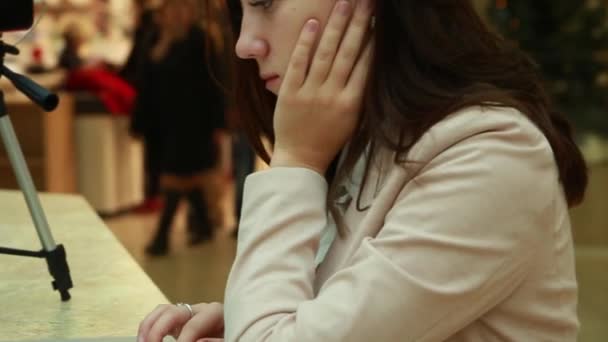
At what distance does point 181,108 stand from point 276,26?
6011 millimetres

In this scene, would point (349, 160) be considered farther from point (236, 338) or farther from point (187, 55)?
point (187, 55)

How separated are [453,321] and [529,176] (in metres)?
0.17

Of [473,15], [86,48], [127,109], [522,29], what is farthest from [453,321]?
[86,48]

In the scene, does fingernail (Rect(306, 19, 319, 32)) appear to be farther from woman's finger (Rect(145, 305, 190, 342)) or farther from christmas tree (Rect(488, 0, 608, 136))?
christmas tree (Rect(488, 0, 608, 136))

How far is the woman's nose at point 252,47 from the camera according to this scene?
1.34 metres

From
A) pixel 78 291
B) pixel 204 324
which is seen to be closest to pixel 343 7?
pixel 204 324

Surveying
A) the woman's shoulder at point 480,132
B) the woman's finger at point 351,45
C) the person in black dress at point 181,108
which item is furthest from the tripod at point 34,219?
the person in black dress at point 181,108

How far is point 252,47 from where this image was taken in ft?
4.41

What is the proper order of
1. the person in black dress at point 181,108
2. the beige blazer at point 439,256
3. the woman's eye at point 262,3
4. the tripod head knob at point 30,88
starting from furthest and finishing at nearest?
1. the person in black dress at point 181,108
2. the tripod head knob at point 30,88
3. the woman's eye at point 262,3
4. the beige blazer at point 439,256

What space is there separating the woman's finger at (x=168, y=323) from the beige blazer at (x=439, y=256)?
15 centimetres

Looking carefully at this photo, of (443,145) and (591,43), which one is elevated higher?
(443,145)

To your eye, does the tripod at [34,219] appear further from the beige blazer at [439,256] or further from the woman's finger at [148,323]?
the beige blazer at [439,256]

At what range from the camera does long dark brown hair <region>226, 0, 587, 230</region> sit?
1.25 m

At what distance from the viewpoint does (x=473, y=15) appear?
1.34 m
